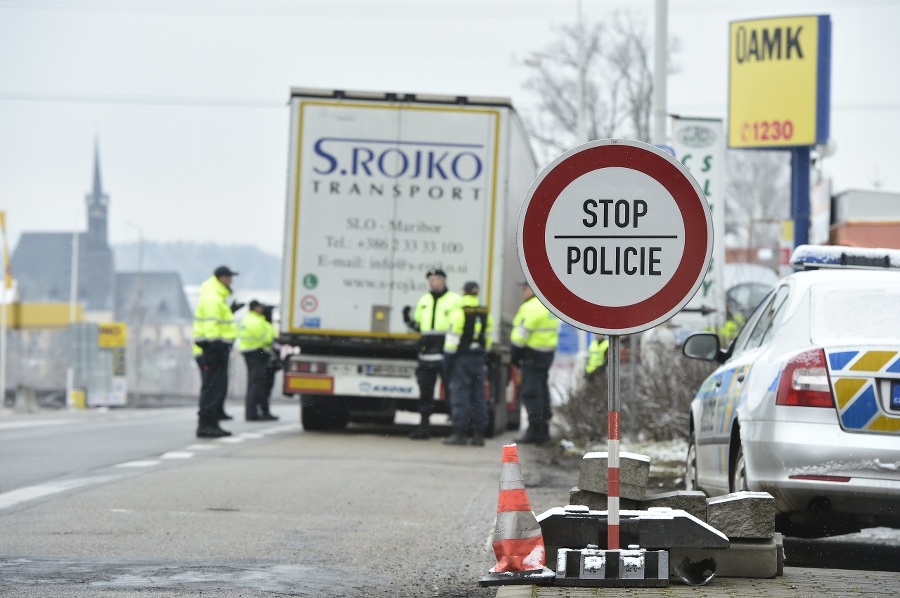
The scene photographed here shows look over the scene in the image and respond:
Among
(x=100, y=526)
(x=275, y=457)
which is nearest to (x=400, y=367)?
(x=275, y=457)

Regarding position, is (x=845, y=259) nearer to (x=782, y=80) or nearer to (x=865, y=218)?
(x=782, y=80)

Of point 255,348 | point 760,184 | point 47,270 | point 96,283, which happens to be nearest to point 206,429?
point 255,348

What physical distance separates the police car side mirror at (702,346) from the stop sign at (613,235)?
11.6 feet

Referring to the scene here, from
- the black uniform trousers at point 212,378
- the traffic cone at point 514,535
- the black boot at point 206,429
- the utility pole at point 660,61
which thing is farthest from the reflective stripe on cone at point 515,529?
the utility pole at point 660,61

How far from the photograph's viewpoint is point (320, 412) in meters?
20.6

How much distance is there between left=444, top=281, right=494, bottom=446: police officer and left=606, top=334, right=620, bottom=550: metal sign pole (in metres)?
11.6

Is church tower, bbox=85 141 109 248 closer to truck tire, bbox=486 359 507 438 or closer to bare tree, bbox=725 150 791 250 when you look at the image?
bare tree, bbox=725 150 791 250

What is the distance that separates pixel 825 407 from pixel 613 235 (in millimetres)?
1748

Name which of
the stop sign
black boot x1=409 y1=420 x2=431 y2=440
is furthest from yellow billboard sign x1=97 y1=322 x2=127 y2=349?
the stop sign

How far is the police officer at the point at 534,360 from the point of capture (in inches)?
758

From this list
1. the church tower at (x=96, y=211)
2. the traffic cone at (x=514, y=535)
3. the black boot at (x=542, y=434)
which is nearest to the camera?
the traffic cone at (x=514, y=535)

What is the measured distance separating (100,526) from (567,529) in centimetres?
353

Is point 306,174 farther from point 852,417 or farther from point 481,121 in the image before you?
point 852,417

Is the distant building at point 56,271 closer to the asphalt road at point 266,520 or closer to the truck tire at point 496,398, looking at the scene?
the truck tire at point 496,398
